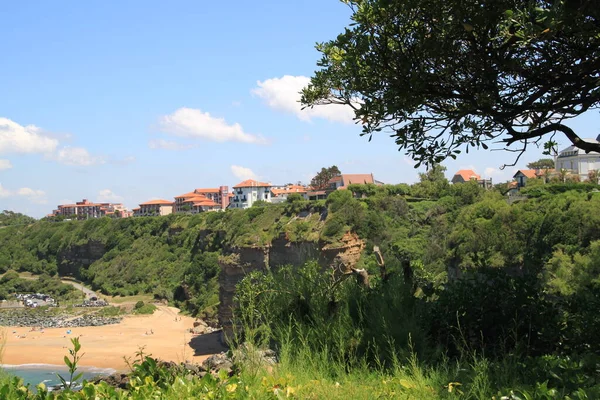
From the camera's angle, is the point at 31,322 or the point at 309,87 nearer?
the point at 309,87

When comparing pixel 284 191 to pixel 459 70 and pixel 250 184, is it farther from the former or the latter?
pixel 459 70

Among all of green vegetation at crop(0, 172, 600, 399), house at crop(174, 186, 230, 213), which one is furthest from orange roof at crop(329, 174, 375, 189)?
green vegetation at crop(0, 172, 600, 399)

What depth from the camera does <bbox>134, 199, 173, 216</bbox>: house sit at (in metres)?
120

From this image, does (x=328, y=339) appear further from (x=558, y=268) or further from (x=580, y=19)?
(x=558, y=268)

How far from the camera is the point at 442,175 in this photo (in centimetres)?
6250

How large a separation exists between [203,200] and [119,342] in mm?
71763

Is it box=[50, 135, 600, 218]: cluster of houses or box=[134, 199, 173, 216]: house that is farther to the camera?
box=[134, 199, 173, 216]: house

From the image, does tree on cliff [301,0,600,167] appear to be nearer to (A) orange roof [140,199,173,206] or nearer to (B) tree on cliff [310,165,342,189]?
(B) tree on cliff [310,165,342,189]

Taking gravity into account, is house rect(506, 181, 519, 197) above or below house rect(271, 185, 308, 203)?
below

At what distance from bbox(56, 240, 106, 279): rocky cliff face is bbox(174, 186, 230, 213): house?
93.8ft

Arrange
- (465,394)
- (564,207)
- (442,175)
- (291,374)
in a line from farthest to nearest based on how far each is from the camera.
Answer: (442,175) → (564,207) → (291,374) → (465,394)

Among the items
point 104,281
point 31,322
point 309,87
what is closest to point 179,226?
point 104,281

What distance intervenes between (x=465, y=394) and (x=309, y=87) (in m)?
4.51

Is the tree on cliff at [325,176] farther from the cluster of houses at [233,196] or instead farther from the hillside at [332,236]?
the hillside at [332,236]
